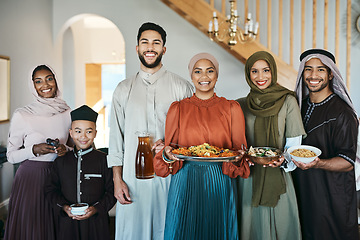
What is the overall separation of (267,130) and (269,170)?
23cm

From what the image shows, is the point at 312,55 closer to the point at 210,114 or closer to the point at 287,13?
the point at 210,114

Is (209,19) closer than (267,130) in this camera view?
No

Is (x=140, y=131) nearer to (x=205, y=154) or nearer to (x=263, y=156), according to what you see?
(x=205, y=154)

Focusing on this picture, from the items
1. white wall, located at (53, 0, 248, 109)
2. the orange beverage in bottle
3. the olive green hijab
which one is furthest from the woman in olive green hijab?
white wall, located at (53, 0, 248, 109)

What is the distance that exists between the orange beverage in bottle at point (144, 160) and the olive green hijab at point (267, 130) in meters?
0.61

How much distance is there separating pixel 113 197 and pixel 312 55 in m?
1.48

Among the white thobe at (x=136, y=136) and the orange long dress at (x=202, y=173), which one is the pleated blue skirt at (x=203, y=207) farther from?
the white thobe at (x=136, y=136)

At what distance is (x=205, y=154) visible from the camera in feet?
5.24

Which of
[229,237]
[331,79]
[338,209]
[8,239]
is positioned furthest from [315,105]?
[8,239]

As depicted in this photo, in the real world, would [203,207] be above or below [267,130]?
below

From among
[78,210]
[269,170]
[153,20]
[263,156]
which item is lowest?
[78,210]

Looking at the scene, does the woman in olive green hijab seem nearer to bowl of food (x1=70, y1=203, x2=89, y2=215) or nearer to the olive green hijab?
the olive green hijab

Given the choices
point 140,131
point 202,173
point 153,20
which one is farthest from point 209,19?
point 202,173

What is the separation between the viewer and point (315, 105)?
195 cm
